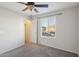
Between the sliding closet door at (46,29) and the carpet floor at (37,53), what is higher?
the sliding closet door at (46,29)

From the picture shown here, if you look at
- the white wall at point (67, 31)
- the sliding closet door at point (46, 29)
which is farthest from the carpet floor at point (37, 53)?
the sliding closet door at point (46, 29)

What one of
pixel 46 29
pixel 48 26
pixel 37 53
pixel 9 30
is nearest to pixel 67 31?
pixel 48 26

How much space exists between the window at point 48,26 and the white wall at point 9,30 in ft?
5.27

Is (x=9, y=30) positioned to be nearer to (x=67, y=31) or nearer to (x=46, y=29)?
(x=46, y=29)

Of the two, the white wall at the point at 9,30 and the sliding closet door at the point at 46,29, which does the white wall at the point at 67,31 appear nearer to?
the sliding closet door at the point at 46,29

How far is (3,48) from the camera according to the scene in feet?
12.1

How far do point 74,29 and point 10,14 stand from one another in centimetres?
351

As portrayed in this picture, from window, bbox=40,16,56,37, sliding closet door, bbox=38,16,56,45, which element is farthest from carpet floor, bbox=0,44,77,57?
window, bbox=40,16,56,37

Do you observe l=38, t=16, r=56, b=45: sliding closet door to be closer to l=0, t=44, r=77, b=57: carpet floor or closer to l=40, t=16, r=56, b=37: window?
l=40, t=16, r=56, b=37: window

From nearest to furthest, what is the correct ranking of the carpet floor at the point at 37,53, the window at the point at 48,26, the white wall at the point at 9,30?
the carpet floor at the point at 37,53
the white wall at the point at 9,30
the window at the point at 48,26

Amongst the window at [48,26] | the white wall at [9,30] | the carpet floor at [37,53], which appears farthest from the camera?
the window at [48,26]

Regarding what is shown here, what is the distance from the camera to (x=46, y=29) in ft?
16.7

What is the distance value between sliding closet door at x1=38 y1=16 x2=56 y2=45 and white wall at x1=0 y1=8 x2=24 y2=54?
148cm

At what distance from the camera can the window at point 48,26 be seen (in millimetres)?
4645
